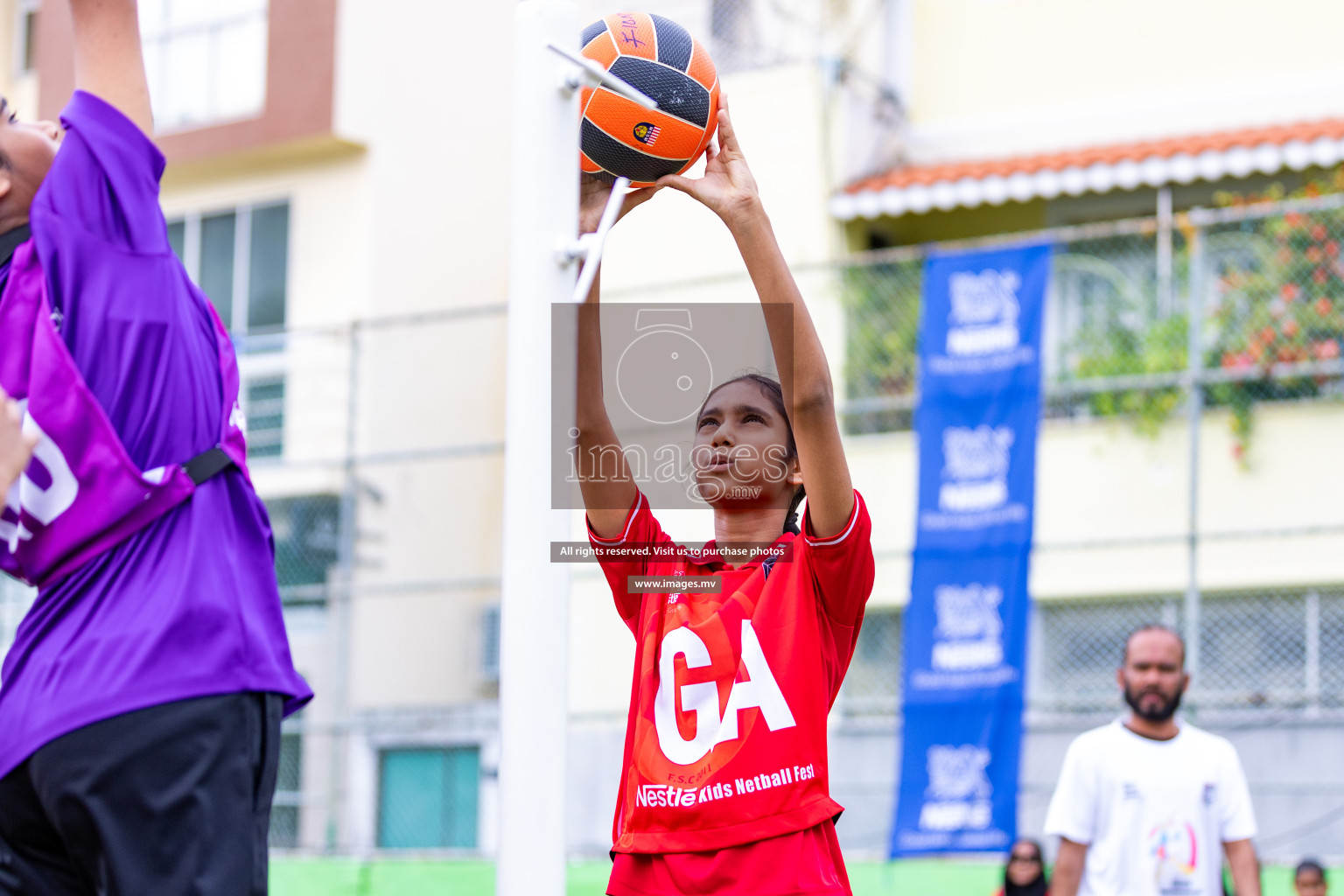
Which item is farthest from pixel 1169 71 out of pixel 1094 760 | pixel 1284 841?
pixel 1094 760

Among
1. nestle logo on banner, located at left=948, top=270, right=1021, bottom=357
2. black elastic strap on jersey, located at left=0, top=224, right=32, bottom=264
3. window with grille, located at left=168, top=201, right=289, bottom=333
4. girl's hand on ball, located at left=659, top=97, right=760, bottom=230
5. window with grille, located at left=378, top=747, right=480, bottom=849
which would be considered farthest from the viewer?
window with grille, located at left=168, top=201, right=289, bottom=333

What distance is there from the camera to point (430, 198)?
16.2m

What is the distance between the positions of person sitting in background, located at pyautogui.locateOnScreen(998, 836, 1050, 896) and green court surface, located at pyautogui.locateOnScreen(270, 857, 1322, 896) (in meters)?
0.12

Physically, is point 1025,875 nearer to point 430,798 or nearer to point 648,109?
point 648,109

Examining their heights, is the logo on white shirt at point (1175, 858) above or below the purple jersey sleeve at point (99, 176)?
below

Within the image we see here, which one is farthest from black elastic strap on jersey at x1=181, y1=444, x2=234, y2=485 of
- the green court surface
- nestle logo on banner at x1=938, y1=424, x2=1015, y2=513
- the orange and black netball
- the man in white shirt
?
nestle logo on banner at x1=938, y1=424, x2=1015, y2=513

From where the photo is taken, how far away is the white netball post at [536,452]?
2521 millimetres

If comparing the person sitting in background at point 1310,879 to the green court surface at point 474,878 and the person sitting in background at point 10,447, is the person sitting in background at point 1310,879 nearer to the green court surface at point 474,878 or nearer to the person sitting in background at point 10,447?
the green court surface at point 474,878

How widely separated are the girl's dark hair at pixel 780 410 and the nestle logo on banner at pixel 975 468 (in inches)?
234

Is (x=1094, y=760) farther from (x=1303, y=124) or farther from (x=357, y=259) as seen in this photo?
(x=357, y=259)

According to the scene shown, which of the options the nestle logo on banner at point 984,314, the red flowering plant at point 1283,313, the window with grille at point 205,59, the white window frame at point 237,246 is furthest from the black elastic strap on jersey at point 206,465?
the window with grille at point 205,59

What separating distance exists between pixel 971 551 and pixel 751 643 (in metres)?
6.31

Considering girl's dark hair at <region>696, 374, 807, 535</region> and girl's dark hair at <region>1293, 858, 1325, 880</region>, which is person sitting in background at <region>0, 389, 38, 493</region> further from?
girl's dark hair at <region>1293, 858, 1325, 880</region>

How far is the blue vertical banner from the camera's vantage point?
8.75 metres
